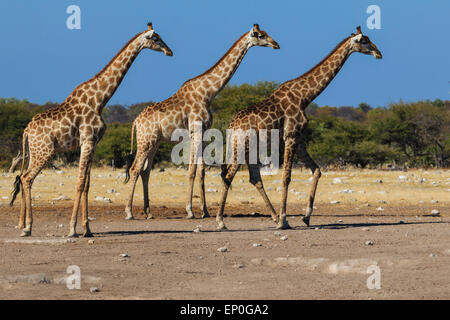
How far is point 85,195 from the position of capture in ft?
38.0

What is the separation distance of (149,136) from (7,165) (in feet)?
59.2

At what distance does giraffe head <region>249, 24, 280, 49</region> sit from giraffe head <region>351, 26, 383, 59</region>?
1284 mm

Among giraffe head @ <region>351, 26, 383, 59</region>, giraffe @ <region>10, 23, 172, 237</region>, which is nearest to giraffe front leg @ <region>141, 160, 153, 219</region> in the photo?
giraffe @ <region>10, 23, 172, 237</region>

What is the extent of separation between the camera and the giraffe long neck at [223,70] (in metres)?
13.6

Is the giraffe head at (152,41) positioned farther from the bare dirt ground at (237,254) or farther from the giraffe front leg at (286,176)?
the bare dirt ground at (237,254)

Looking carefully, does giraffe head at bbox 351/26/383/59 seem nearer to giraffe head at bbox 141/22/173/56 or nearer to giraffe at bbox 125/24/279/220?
giraffe at bbox 125/24/279/220

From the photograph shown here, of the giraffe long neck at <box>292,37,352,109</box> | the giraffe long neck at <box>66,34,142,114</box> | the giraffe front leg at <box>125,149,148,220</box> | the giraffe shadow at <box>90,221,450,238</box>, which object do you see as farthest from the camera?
the giraffe front leg at <box>125,149,148,220</box>

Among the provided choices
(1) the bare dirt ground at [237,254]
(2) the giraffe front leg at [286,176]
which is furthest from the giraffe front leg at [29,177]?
(2) the giraffe front leg at [286,176]

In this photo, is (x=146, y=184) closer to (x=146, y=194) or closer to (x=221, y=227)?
(x=146, y=194)

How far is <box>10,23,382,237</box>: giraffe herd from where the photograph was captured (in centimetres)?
1134

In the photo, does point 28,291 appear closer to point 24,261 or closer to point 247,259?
point 24,261

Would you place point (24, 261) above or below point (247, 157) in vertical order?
below

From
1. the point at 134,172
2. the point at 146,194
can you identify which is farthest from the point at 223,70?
the point at 146,194
